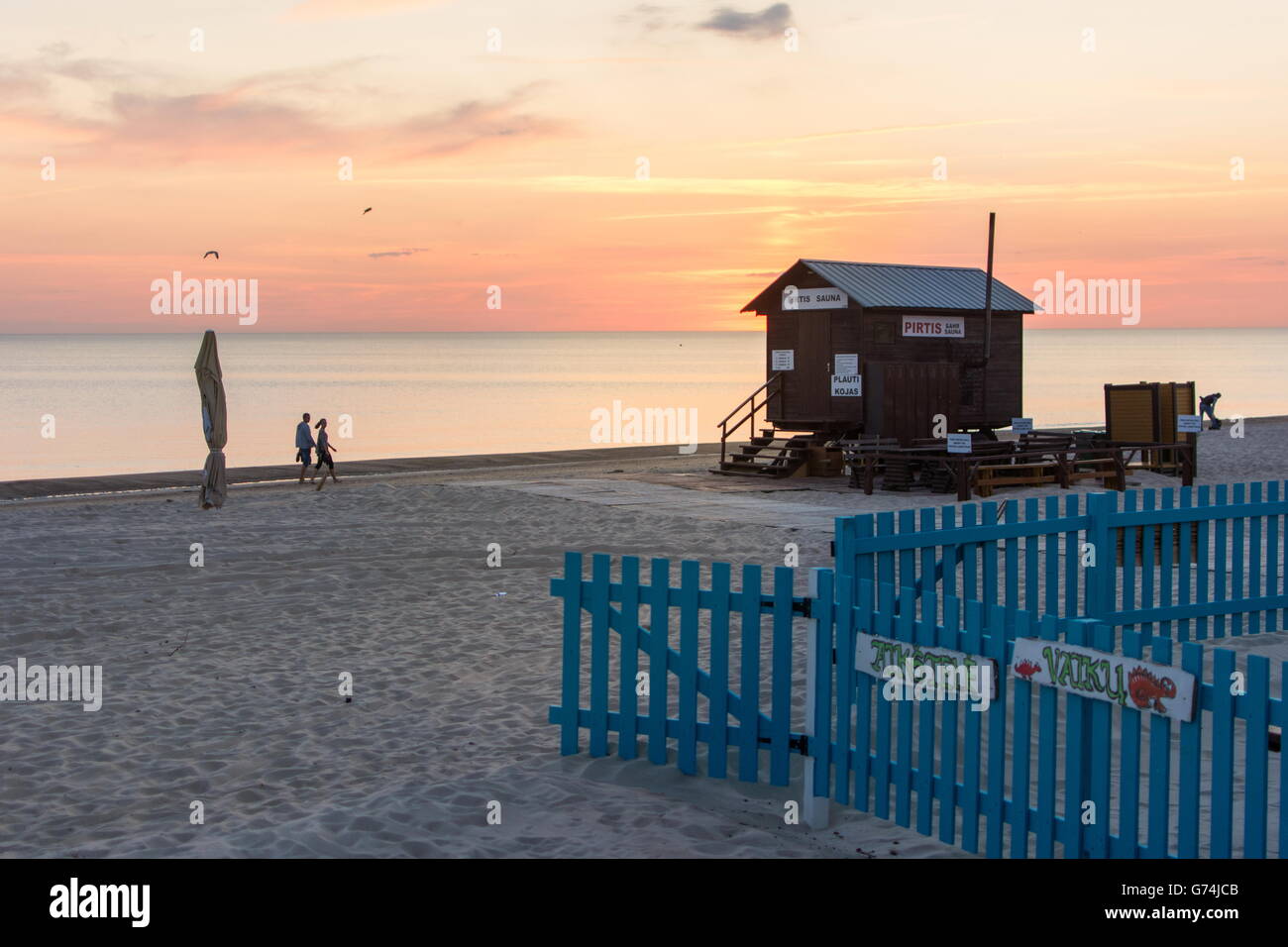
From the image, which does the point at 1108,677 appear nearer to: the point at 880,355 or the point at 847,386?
the point at 847,386

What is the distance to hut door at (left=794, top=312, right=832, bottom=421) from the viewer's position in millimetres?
31375

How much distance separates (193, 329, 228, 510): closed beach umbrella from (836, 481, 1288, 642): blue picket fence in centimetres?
1516

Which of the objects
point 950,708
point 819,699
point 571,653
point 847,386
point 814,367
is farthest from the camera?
point 814,367

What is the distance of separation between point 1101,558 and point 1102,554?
35 mm

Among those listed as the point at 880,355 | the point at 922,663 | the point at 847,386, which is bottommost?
the point at 922,663

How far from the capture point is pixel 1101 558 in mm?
10648

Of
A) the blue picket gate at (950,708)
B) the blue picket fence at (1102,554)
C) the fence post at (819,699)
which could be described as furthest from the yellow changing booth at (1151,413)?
the fence post at (819,699)

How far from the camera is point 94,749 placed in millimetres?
8500

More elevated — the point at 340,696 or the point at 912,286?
the point at 912,286

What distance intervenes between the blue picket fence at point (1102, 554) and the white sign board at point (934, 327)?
62.9ft

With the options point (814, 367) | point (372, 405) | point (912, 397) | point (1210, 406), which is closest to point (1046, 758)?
point (912, 397)

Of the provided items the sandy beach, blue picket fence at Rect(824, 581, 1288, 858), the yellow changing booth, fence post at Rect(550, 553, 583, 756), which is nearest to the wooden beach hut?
the yellow changing booth

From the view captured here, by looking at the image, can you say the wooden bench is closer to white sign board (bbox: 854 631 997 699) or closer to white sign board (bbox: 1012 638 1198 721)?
white sign board (bbox: 854 631 997 699)

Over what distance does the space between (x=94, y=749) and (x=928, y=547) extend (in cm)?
599
